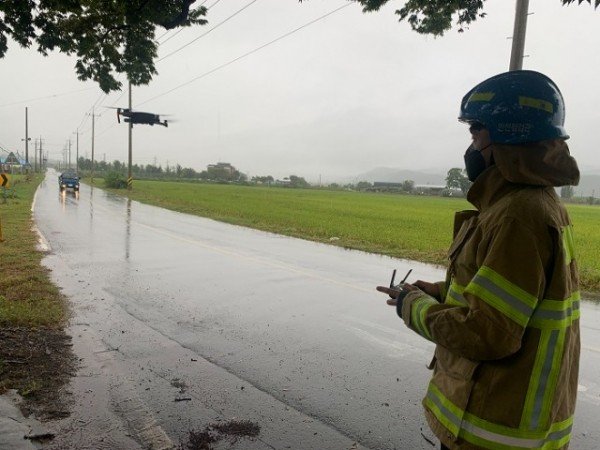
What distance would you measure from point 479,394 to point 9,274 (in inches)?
326

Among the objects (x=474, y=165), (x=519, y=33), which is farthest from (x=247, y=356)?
(x=519, y=33)

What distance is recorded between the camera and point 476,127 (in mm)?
1731

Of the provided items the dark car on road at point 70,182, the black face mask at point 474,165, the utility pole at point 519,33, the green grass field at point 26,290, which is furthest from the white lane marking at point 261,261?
the dark car on road at point 70,182

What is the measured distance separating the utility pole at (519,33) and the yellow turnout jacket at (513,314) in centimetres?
701

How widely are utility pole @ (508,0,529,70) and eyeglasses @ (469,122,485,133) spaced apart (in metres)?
6.95

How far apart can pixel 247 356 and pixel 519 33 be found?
22.1 feet

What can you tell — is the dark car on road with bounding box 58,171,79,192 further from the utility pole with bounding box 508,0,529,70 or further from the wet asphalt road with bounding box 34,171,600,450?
the utility pole with bounding box 508,0,529,70

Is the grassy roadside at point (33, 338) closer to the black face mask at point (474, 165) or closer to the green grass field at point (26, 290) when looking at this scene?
the green grass field at point (26, 290)

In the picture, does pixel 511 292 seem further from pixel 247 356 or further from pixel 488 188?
pixel 247 356

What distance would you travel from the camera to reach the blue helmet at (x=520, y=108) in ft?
5.19

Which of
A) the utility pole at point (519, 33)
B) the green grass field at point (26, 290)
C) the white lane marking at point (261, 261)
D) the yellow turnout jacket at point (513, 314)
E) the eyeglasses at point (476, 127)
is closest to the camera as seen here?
the yellow turnout jacket at point (513, 314)

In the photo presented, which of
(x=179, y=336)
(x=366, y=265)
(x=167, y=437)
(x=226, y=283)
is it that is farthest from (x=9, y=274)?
(x=366, y=265)

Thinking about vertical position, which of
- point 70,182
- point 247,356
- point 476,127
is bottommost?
point 247,356

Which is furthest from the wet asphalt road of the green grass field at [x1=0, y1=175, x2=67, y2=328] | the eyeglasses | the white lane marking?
the eyeglasses
